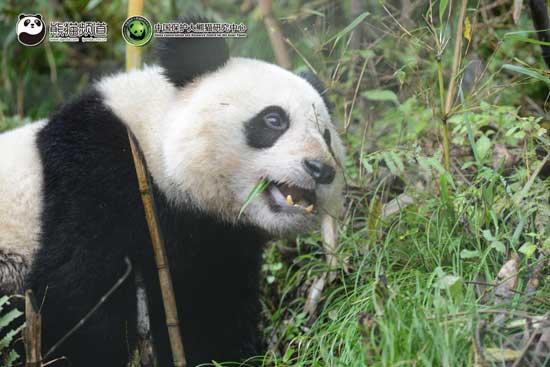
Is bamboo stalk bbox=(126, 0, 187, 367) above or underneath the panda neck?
underneath

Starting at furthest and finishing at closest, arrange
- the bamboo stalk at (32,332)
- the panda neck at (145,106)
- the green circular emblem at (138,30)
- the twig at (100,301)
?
the green circular emblem at (138,30) < the panda neck at (145,106) < the twig at (100,301) < the bamboo stalk at (32,332)

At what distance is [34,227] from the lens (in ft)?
12.1

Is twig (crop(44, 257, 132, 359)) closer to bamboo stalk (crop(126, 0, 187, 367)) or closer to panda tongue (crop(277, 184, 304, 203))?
bamboo stalk (crop(126, 0, 187, 367))

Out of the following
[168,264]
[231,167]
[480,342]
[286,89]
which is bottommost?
[480,342]

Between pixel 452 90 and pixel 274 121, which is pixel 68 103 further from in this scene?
pixel 452 90

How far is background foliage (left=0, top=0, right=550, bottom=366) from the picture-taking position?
296cm

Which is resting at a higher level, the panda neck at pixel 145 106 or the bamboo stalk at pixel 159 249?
the panda neck at pixel 145 106

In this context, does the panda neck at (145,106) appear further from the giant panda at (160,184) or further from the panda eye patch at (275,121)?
the panda eye patch at (275,121)

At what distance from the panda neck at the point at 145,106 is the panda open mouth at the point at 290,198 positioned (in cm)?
48

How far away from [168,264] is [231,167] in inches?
20.6

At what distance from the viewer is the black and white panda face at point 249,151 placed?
3.54 meters

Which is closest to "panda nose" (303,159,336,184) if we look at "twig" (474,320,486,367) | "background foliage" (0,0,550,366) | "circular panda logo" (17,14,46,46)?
"background foliage" (0,0,550,366)

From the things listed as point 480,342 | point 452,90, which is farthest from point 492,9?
point 480,342

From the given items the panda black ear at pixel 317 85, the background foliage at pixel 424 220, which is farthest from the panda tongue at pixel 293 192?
the panda black ear at pixel 317 85
